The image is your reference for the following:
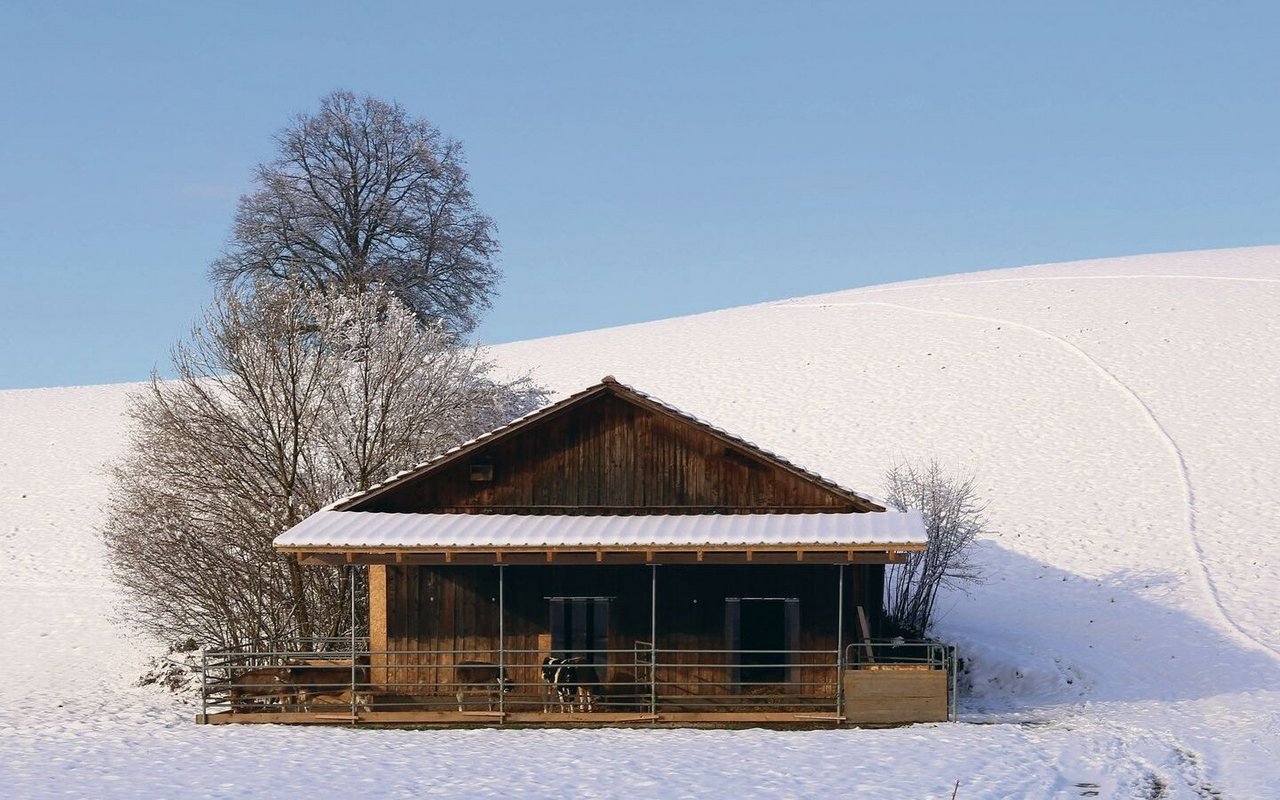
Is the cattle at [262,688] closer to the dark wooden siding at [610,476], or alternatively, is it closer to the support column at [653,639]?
the dark wooden siding at [610,476]

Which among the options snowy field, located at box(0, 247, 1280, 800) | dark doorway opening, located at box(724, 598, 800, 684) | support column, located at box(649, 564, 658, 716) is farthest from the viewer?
dark doorway opening, located at box(724, 598, 800, 684)

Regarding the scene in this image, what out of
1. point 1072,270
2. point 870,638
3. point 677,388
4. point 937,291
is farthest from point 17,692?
point 1072,270

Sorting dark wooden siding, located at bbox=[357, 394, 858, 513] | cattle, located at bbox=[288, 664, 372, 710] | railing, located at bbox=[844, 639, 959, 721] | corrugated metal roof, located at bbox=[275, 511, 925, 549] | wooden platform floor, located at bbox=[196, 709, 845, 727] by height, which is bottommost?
wooden platform floor, located at bbox=[196, 709, 845, 727]

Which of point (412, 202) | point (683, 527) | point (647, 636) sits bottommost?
point (647, 636)

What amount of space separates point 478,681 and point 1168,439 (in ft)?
104

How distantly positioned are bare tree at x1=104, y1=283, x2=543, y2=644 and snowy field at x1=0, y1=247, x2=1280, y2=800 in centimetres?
253

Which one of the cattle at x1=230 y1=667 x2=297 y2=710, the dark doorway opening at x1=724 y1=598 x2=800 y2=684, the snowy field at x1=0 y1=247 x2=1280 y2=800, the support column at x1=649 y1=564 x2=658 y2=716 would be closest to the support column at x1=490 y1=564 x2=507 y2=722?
the snowy field at x1=0 y1=247 x2=1280 y2=800

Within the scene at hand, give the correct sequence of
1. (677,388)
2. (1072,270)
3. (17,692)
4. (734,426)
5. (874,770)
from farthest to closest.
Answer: (1072,270) < (677,388) < (734,426) < (17,692) < (874,770)

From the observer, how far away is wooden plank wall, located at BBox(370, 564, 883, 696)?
23578 mm

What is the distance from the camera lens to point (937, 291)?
7462 cm

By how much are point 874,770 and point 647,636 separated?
6.27m

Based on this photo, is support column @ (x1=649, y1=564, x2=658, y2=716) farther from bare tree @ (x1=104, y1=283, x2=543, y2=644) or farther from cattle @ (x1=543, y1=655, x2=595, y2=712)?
bare tree @ (x1=104, y1=283, x2=543, y2=644)

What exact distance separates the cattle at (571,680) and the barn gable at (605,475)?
2605mm

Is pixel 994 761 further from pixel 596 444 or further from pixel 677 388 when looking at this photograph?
pixel 677 388
